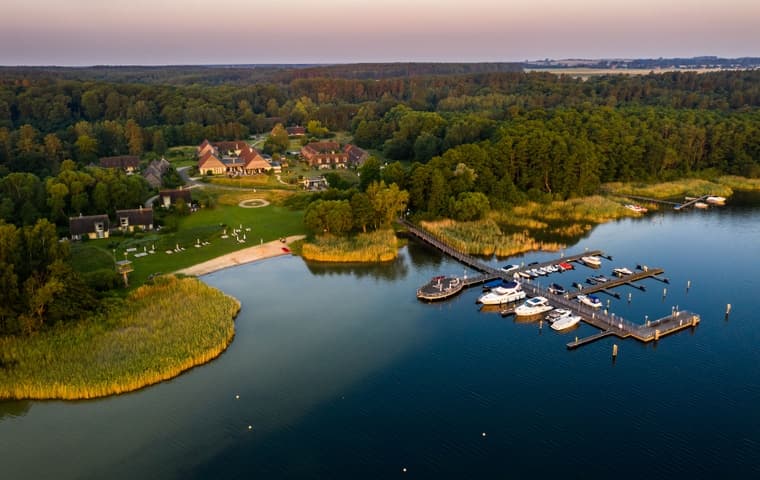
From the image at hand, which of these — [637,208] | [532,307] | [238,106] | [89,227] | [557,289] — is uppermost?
A: [238,106]

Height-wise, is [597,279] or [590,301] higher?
[597,279]

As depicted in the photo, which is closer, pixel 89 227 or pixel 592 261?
pixel 592 261

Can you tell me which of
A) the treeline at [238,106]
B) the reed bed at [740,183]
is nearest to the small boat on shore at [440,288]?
the treeline at [238,106]

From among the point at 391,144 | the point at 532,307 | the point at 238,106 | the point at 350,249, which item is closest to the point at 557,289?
the point at 532,307

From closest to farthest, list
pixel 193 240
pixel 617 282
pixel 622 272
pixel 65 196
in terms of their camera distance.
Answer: pixel 617 282
pixel 622 272
pixel 193 240
pixel 65 196

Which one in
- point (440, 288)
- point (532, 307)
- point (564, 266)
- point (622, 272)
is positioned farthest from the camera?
point (564, 266)

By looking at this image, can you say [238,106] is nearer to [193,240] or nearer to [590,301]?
[193,240]

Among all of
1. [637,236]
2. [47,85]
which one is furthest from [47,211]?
[47,85]
